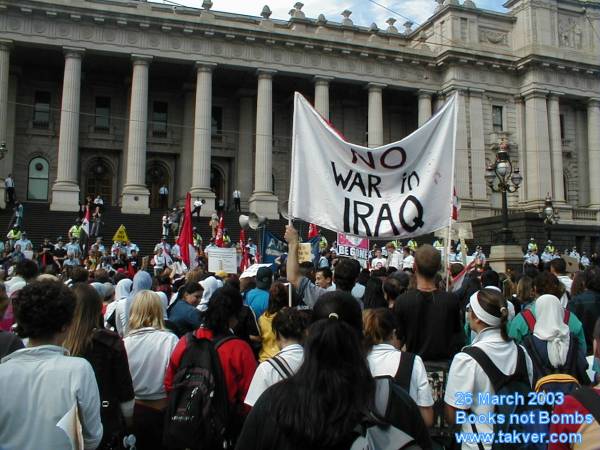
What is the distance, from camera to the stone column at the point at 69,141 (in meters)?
32.0

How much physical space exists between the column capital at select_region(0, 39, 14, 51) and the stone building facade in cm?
11

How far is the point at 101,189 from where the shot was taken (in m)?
38.9

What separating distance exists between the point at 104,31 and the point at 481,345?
114 ft

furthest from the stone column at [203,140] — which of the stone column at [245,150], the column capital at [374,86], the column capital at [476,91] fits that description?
the column capital at [476,91]

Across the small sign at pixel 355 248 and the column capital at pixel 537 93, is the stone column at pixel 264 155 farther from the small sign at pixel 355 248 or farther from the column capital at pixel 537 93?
the small sign at pixel 355 248

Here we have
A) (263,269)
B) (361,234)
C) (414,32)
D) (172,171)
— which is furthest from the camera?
(414,32)

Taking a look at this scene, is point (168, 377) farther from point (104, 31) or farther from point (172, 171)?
point (172, 171)

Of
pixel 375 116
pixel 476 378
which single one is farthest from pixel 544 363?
pixel 375 116

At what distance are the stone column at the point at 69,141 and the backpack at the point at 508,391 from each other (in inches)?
1230

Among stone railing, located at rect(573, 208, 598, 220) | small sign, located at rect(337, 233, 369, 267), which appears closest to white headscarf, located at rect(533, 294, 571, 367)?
small sign, located at rect(337, 233, 369, 267)

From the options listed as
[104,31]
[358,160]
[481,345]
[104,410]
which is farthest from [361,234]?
[104,31]

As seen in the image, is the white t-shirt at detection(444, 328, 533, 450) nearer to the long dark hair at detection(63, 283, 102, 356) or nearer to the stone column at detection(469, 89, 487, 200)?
the long dark hair at detection(63, 283, 102, 356)

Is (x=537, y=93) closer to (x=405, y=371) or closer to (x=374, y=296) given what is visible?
(x=374, y=296)

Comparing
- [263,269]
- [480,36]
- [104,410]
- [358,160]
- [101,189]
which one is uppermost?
[480,36]
